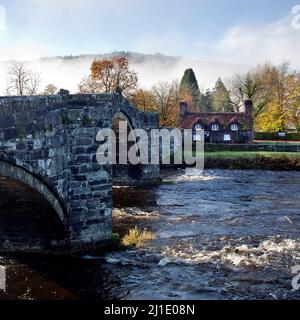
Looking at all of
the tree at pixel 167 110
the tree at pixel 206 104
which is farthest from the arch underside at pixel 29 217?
the tree at pixel 206 104

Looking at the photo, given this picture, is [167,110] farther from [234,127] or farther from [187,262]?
[187,262]

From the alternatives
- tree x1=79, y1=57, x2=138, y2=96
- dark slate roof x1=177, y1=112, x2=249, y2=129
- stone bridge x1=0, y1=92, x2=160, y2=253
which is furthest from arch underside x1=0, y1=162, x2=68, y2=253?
dark slate roof x1=177, y1=112, x2=249, y2=129

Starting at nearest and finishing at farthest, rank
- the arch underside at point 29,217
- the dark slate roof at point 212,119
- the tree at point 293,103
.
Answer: the arch underside at point 29,217, the tree at point 293,103, the dark slate roof at point 212,119

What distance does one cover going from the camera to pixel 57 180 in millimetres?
13797

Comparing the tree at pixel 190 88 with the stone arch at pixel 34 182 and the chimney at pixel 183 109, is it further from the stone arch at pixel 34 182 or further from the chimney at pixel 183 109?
the stone arch at pixel 34 182

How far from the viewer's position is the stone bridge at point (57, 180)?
485 inches

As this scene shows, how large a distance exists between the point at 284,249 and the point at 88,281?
6411mm

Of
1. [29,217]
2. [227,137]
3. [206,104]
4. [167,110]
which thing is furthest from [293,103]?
[29,217]

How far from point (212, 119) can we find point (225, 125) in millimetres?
1795

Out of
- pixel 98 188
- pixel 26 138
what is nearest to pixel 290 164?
pixel 98 188

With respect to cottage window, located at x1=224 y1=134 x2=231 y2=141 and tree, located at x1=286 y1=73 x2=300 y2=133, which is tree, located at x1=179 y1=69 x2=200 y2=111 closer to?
cottage window, located at x1=224 y1=134 x2=231 y2=141

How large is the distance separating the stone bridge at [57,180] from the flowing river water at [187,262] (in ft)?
2.37

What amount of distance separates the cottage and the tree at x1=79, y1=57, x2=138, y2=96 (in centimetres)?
803

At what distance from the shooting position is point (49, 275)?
533 inches
